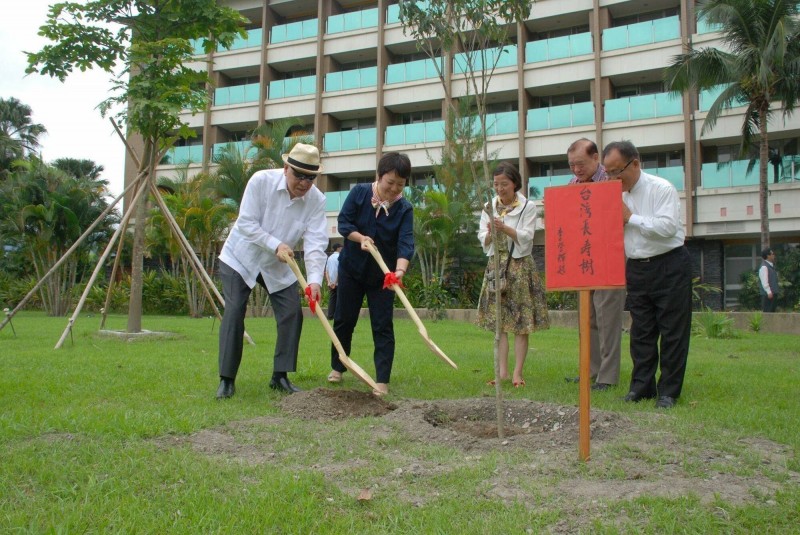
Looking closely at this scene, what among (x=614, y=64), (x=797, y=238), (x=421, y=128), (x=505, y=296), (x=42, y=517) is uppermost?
(x=614, y=64)

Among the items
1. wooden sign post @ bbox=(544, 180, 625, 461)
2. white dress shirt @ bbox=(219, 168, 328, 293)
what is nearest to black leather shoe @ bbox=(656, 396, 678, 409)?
wooden sign post @ bbox=(544, 180, 625, 461)

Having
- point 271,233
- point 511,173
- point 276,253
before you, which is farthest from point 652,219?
point 271,233

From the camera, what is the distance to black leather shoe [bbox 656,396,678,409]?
4418mm

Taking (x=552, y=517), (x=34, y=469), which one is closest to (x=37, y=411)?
(x=34, y=469)

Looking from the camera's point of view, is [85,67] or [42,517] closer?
[42,517]

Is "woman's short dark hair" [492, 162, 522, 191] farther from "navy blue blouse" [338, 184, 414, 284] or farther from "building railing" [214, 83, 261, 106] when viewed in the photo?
"building railing" [214, 83, 261, 106]

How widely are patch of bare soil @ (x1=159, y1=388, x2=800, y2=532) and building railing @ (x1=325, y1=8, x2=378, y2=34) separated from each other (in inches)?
1079

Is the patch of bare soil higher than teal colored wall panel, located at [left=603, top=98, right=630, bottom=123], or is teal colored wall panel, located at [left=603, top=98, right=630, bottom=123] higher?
teal colored wall panel, located at [left=603, top=98, right=630, bottom=123]

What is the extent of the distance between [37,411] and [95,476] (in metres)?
1.58

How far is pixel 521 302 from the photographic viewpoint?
18.2 feet

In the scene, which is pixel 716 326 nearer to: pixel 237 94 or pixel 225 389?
pixel 225 389

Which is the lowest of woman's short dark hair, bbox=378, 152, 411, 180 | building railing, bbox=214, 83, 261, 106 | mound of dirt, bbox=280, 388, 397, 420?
mound of dirt, bbox=280, 388, 397, 420

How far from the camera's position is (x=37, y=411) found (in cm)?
408

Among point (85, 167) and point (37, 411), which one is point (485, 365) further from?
point (85, 167)
